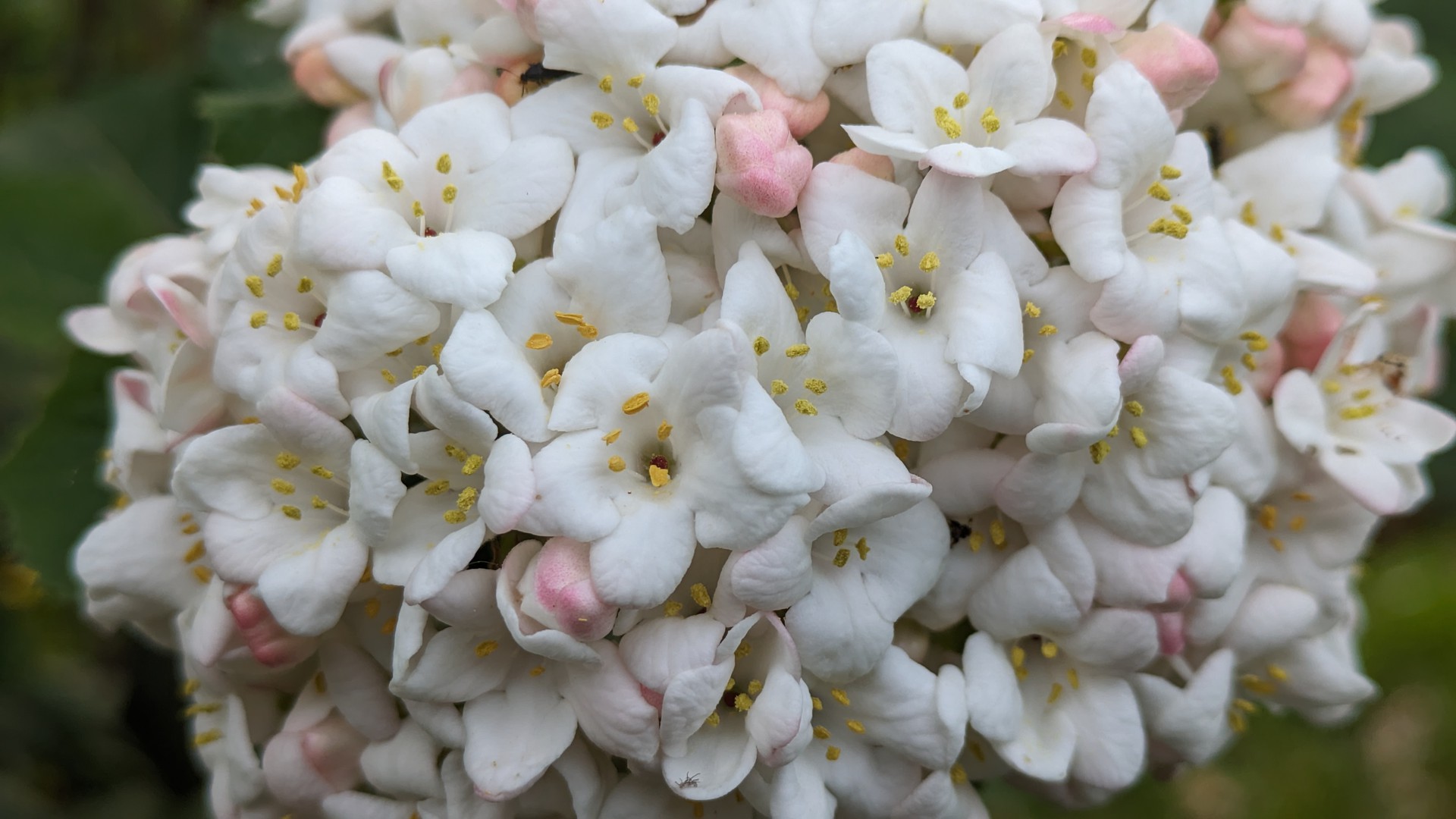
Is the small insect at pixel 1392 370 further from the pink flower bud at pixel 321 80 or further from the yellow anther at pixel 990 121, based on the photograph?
the pink flower bud at pixel 321 80

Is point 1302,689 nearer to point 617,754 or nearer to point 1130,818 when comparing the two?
point 617,754

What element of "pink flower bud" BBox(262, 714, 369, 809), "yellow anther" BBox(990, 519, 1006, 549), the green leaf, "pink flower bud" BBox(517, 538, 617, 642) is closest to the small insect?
"yellow anther" BBox(990, 519, 1006, 549)

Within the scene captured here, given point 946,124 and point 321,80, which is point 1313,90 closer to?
point 946,124

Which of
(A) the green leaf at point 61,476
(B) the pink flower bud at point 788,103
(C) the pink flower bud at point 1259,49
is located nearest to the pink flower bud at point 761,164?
(B) the pink flower bud at point 788,103

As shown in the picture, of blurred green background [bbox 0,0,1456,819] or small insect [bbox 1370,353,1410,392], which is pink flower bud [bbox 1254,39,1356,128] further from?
blurred green background [bbox 0,0,1456,819]

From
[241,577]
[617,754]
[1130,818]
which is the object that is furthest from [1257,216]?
[1130,818]

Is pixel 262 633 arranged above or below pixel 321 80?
below

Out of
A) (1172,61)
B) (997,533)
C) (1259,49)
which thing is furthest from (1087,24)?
(997,533)
